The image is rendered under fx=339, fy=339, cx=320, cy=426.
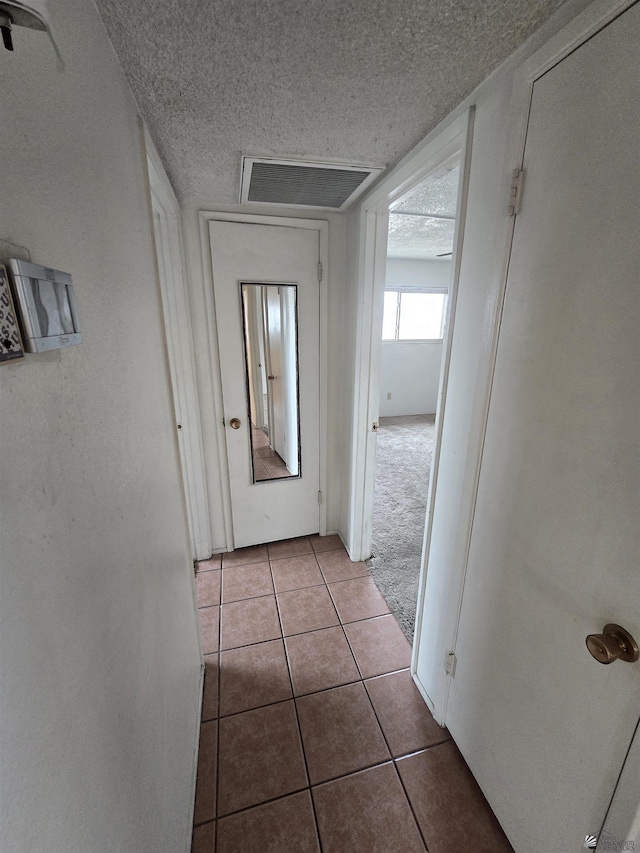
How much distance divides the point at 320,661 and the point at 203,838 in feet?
2.26

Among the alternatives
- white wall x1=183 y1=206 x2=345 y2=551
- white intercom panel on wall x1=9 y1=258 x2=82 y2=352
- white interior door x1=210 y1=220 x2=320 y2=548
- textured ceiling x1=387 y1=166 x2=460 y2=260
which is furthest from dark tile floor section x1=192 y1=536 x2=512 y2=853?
textured ceiling x1=387 y1=166 x2=460 y2=260

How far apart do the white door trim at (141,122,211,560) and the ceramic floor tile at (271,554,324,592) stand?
51 centimetres

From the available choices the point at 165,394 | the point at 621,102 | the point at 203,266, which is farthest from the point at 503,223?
the point at 203,266

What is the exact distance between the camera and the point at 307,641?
67.7 inches

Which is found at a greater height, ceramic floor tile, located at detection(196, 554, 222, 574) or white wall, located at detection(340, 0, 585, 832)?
white wall, located at detection(340, 0, 585, 832)

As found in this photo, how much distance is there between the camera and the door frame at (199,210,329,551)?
6.06 ft

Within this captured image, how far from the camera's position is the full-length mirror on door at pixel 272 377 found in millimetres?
2037

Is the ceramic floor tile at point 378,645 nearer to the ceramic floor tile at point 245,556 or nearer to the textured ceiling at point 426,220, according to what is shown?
the ceramic floor tile at point 245,556

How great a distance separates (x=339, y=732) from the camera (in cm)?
135

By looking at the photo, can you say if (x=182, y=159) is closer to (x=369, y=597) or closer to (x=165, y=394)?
(x=165, y=394)

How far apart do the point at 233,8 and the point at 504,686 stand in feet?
6.02

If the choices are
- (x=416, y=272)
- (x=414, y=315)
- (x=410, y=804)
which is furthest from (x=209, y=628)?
(x=416, y=272)

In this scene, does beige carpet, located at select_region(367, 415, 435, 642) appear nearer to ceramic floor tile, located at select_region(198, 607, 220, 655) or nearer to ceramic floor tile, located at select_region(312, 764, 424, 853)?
ceramic floor tile, located at select_region(312, 764, 424, 853)

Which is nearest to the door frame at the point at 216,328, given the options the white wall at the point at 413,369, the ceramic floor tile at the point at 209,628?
the ceramic floor tile at the point at 209,628
